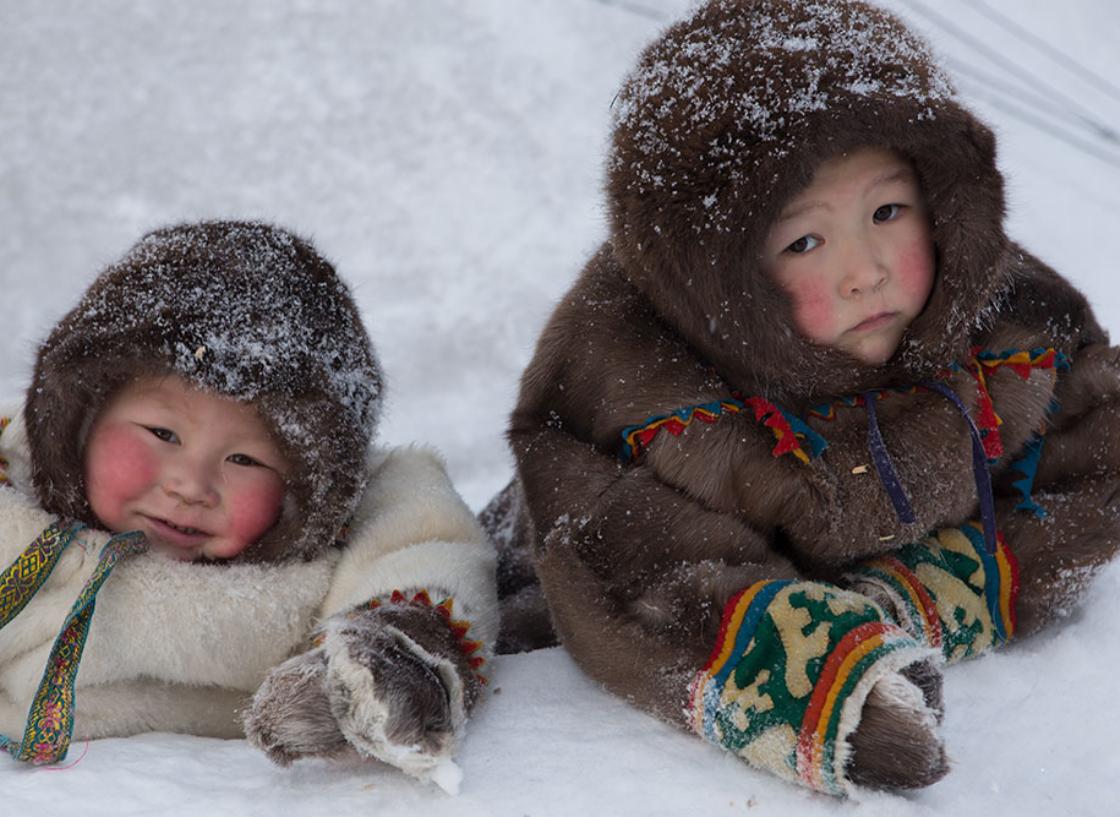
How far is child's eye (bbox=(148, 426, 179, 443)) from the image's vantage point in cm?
142

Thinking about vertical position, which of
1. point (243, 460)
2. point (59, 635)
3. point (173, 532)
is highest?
point (243, 460)

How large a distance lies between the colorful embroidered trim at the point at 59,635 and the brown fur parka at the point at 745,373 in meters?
0.49

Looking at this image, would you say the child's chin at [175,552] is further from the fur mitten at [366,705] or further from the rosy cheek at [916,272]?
the rosy cheek at [916,272]

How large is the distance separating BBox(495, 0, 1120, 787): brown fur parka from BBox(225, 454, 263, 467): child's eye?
325mm

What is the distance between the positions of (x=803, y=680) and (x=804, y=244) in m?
0.51

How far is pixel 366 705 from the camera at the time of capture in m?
1.05

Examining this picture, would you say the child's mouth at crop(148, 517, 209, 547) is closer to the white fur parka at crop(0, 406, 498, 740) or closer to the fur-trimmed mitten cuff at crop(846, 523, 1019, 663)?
the white fur parka at crop(0, 406, 498, 740)

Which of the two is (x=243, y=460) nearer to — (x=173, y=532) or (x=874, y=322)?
(x=173, y=532)

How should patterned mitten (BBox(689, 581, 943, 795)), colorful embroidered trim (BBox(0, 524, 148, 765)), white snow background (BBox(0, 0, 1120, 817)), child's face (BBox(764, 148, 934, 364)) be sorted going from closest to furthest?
patterned mitten (BBox(689, 581, 943, 795)) < colorful embroidered trim (BBox(0, 524, 148, 765)) < child's face (BBox(764, 148, 934, 364)) < white snow background (BBox(0, 0, 1120, 817))

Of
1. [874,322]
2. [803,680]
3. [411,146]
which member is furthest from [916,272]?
[411,146]

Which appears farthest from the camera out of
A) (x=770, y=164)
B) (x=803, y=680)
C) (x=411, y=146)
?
(x=411, y=146)

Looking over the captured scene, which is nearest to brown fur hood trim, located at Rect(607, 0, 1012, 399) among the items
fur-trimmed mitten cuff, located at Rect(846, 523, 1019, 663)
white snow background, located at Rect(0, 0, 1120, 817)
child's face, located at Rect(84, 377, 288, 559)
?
fur-trimmed mitten cuff, located at Rect(846, 523, 1019, 663)

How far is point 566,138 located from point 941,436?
7.77 feet

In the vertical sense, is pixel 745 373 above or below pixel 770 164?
below
